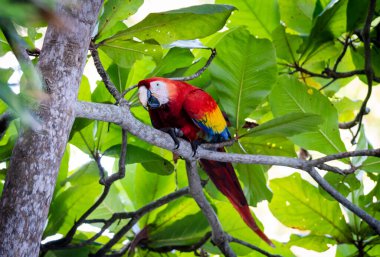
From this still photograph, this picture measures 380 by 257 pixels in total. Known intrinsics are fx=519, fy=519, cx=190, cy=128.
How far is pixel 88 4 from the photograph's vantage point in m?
0.78

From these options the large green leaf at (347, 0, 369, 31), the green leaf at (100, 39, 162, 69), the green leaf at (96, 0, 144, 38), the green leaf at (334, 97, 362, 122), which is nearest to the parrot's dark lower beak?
the green leaf at (100, 39, 162, 69)

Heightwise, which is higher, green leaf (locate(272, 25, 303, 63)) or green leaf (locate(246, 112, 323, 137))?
green leaf (locate(272, 25, 303, 63))

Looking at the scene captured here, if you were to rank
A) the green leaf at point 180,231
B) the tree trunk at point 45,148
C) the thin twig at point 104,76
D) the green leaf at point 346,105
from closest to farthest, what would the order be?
the tree trunk at point 45,148, the thin twig at point 104,76, the green leaf at point 180,231, the green leaf at point 346,105

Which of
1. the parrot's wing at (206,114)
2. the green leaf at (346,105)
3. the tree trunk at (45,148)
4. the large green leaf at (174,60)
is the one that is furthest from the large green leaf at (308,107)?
the tree trunk at (45,148)

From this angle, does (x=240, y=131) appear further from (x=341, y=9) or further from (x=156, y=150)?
(x=341, y=9)

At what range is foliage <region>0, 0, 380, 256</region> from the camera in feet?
3.59

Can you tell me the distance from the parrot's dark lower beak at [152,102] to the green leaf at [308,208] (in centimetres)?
45

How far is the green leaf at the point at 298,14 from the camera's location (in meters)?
1.50

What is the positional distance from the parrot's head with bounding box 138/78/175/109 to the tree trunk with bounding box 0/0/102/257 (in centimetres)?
41

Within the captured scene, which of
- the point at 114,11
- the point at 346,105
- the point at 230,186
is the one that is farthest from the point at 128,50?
the point at 346,105

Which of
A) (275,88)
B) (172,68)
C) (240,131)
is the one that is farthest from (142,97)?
(275,88)

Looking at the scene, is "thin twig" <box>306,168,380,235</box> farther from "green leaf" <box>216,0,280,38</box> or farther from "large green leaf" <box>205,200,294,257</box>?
"green leaf" <box>216,0,280,38</box>

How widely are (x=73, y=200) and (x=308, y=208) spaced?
26.1 inches

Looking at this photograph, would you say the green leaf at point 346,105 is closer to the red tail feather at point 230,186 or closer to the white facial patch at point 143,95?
the red tail feather at point 230,186
